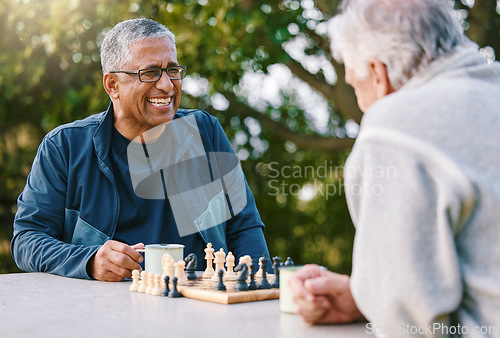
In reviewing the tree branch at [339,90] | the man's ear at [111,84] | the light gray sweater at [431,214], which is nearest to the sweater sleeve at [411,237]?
the light gray sweater at [431,214]

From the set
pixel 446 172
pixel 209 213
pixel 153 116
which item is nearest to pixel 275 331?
pixel 446 172

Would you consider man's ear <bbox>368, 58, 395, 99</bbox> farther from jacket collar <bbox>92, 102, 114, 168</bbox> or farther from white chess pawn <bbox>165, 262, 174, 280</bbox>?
jacket collar <bbox>92, 102, 114, 168</bbox>

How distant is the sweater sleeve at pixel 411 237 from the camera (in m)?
1.29

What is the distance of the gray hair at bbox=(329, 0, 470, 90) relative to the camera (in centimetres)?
151

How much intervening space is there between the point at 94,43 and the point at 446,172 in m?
5.93

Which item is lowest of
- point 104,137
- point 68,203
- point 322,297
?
point 322,297

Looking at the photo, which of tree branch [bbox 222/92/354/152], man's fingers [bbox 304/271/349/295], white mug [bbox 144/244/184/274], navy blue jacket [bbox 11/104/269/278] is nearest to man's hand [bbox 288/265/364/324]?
man's fingers [bbox 304/271/349/295]

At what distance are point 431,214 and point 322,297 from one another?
1.48 ft

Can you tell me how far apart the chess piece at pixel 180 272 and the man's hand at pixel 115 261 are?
10.6 inches

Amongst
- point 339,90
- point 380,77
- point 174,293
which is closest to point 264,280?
point 174,293

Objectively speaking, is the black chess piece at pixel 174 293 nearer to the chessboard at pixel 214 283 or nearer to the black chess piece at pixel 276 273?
the chessboard at pixel 214 283

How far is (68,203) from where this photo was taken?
2789 mm

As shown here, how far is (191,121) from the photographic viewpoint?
3.21 meters

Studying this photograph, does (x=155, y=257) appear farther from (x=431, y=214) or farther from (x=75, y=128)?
(x=431, y=214)
